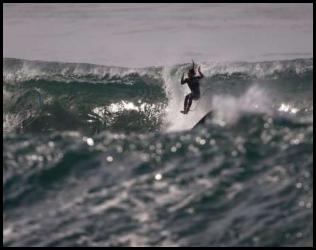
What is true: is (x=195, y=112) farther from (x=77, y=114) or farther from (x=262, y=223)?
(x=262, y=223)

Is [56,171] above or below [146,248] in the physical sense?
above

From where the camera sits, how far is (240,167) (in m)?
15.9

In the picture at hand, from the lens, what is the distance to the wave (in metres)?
33.7

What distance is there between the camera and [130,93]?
1406 inches

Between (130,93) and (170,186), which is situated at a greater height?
(130,93)

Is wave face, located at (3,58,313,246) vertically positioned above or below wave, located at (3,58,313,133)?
below

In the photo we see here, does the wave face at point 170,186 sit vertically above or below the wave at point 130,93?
below

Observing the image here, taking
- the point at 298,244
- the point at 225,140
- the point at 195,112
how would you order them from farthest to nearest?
the point at 195,112 → the point at 225,140 → the point at 298,244

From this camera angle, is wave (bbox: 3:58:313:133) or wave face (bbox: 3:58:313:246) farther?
wave (bbox: 3:58:313:133)

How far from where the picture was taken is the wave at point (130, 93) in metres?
33.7

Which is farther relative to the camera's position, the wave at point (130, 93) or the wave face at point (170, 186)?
the wave at point (130, 93)

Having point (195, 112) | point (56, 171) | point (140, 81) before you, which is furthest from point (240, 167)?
point (140, 81)

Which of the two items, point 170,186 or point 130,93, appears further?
point 130,93

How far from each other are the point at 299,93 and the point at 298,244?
21.2 m
